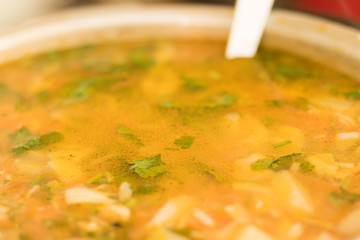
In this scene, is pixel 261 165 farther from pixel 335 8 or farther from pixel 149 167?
pixel 335 8

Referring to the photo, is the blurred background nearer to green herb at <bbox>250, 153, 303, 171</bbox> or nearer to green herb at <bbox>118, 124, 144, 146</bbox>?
green herb at <bbox>250, 153, 303, 171</bbox>

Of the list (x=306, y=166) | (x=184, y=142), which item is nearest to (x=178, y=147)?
(x=184, y=142)

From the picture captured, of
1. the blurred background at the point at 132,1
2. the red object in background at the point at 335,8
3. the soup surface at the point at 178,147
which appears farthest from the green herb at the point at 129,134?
the red object in background at the point at 335,8

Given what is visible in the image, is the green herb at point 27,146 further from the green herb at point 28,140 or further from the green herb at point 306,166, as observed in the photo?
the green herb at point 306,166

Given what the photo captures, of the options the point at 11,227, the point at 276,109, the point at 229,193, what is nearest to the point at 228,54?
the point at 276,109

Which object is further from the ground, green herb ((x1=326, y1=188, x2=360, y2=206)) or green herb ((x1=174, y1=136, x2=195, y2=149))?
green herb ((x1=174, y1=136, x2=195, y2=149))

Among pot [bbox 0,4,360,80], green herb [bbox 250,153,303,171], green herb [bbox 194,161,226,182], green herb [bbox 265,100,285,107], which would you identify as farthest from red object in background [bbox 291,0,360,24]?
green herb [bbox 194,161,226,182]
